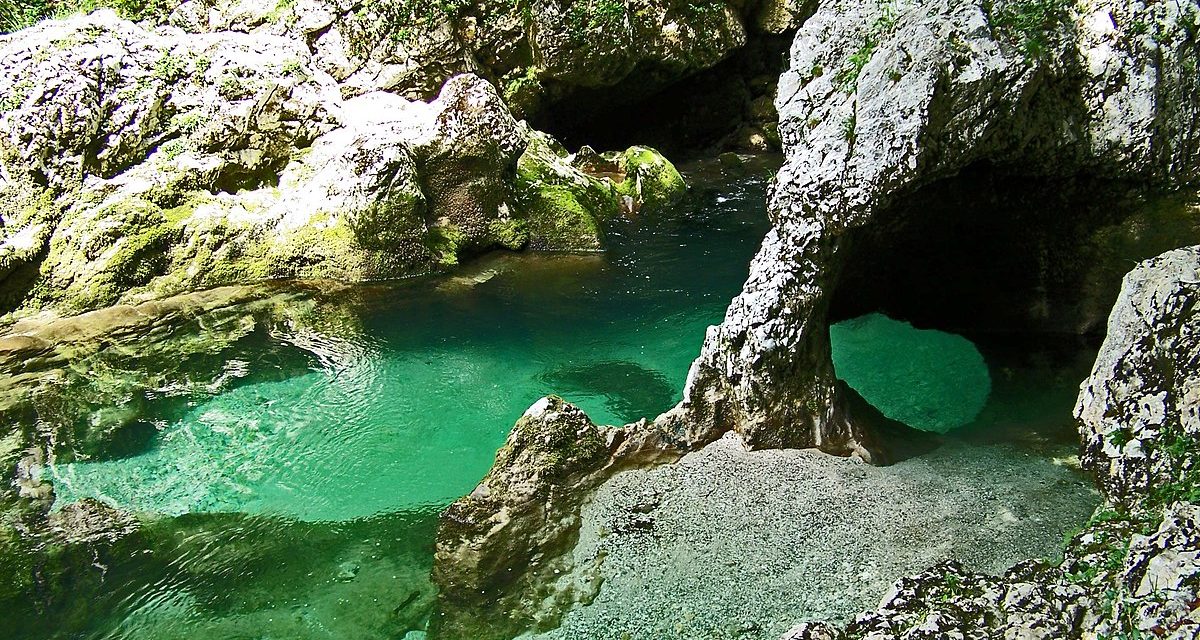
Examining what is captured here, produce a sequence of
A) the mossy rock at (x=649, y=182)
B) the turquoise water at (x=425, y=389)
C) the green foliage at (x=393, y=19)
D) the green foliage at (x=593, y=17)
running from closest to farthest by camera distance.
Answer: the turquoise water at (x=425, y=389) < the green foliage at (x=393, y=19) < the mossy rock at (x=649, y=182) < the green foliage at (x=593, y=17)

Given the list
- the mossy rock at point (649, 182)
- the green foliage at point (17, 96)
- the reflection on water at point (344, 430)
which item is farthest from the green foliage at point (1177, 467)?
the green foliage at point (17, 96)

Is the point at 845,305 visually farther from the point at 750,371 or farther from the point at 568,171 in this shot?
the point at 568,171

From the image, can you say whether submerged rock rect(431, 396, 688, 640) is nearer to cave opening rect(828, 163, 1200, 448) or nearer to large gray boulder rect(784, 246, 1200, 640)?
large gray boulder rect(784, 246, 1200, 640)

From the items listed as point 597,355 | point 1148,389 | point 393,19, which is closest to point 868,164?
point 1148,389

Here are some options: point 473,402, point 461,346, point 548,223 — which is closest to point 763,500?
point 473,402

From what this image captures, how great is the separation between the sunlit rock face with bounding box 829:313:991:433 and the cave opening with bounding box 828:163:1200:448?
0.05 feet

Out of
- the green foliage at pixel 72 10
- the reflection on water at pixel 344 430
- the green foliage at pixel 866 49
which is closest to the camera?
the reflection on water at pixel 344 430

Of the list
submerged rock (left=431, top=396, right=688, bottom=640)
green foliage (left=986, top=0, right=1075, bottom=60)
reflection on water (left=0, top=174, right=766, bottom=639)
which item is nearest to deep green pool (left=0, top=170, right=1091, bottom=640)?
reflection on water (left=0, top=174, right=766, bottom=639)

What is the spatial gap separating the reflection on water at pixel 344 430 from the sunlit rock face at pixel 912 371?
4.47 feet

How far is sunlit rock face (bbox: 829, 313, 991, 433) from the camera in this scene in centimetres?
601

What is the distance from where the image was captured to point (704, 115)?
56.3 ft

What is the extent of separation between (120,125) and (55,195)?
110 cm

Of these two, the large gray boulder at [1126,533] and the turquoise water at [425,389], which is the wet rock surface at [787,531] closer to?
the large gray boulder at [1126,533]

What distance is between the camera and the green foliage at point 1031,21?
4723 mm
